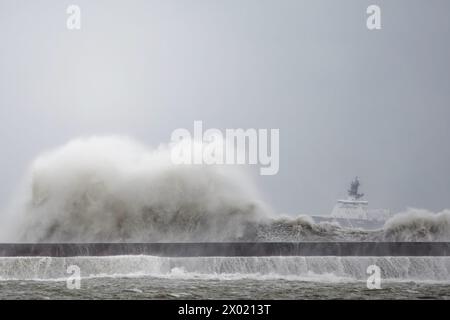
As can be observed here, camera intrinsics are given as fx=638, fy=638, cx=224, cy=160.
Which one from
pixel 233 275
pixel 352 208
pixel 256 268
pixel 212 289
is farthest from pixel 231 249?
pixel 352 208

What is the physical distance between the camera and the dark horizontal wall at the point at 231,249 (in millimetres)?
22547

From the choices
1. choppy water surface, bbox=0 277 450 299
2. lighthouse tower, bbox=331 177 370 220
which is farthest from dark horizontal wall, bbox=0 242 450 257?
lighthouse tower, bbox=331 177 370 220

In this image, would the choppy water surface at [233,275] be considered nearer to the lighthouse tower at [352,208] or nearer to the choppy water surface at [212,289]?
the choppy water surface at [212,289]

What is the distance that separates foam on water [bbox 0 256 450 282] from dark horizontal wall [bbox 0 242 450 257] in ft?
0.63

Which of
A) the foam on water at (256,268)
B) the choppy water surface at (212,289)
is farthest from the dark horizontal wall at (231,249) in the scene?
the choppy water surface at (212,289)

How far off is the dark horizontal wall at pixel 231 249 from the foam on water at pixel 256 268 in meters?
0.19

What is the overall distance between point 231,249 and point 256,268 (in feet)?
3.76

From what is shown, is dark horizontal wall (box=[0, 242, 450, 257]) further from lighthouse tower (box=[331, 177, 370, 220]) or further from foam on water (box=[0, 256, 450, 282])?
lighthouse tower (box=[331, 177, 370, 220])

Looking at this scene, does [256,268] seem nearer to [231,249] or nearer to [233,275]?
[233,275]

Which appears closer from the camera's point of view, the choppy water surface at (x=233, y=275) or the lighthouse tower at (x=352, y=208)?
the choppy water surface at (x=233, y=275)

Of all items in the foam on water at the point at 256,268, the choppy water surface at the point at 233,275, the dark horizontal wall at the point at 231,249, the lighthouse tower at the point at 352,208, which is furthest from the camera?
the lighthouse tower at the point at 352,208
